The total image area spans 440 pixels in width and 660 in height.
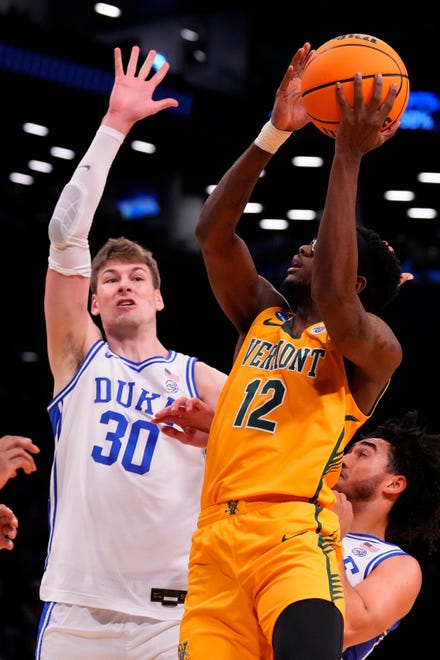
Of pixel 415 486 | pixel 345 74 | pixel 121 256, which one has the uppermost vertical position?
pixel 345 74

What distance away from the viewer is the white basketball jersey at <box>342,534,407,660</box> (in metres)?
4.21

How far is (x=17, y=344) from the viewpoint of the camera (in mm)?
15859

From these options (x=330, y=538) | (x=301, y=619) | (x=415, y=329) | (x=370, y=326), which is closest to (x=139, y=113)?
(x=370, y=326)

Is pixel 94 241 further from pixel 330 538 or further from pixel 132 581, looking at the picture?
pixel 330 538

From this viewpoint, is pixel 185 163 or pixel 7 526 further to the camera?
pixel 185 163

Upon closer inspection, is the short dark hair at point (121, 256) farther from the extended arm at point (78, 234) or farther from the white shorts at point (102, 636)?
the white shorts at point (102, 636)

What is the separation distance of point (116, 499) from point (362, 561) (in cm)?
111

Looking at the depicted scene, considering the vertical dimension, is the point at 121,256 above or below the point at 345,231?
above

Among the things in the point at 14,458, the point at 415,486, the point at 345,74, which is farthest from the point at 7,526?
the point at 345,74

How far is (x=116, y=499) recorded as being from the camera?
14.1ft

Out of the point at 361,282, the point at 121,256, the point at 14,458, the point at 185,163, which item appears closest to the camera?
the point at 361,282

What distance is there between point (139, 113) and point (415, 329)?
11.5m

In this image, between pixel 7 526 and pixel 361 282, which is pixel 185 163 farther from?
pixel 361 282

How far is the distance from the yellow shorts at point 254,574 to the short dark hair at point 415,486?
140 centimetres
